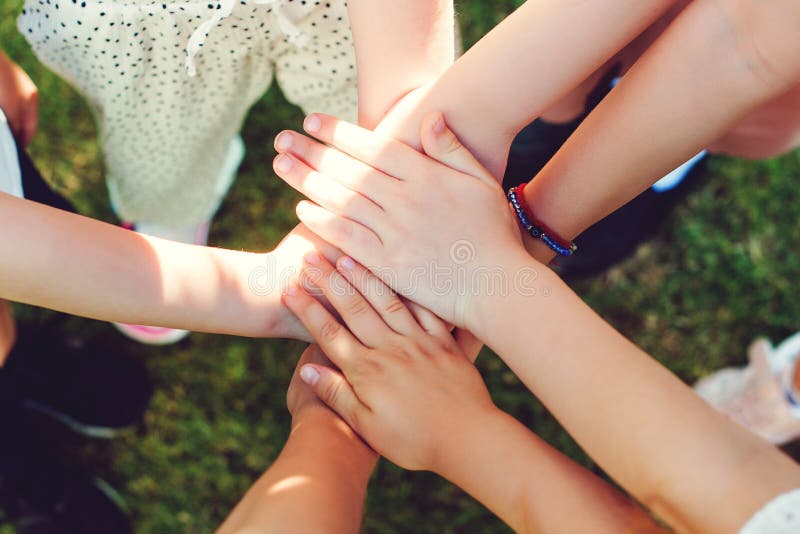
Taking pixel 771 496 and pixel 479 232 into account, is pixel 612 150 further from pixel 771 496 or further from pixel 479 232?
pixel 771 496

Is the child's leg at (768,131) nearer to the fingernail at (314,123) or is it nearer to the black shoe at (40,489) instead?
the fingernail at (314,123)

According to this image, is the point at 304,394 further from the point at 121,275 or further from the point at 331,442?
the point at 121,275

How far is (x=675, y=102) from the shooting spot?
103 centimetres

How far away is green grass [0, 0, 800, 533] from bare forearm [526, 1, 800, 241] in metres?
0.74

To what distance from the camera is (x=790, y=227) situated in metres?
1.91

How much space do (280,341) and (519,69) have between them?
3.36 feet

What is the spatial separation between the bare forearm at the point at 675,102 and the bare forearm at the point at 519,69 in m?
0.07

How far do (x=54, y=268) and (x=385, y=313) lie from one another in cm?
52

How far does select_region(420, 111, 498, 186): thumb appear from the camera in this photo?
3.66 ft

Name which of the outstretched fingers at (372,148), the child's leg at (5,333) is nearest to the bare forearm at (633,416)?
the outstretched fingers at (372,148)

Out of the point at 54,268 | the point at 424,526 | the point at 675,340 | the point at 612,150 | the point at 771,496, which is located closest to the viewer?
the point at 771,496

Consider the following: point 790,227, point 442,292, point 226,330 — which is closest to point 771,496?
point 442,292

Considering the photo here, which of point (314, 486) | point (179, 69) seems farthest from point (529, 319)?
point (179, 69)

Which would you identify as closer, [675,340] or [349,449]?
[349,449]
